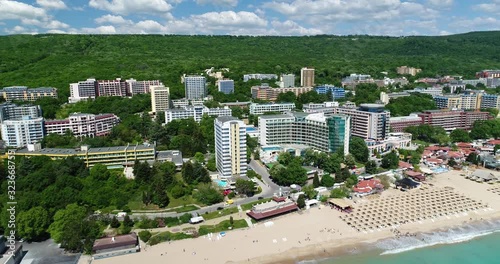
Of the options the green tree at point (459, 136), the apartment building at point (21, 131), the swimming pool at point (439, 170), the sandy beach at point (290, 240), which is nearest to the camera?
the sandy beach at point (290, 240)

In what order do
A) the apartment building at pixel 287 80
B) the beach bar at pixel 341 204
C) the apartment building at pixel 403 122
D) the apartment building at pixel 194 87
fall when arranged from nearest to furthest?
the beach bar at pixel 341 204 → the apartment building at pixel 403 122 → the apartment building at pixel 194 87 → the apartment building at pixel 287 80

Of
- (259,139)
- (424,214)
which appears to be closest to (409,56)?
(259,139)

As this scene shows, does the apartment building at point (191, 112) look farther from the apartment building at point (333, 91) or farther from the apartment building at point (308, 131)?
the apartment building at point (333, 91)

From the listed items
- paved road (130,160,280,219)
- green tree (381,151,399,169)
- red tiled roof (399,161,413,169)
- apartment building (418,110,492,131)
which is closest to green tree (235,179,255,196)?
paved road (130,160,280,219)

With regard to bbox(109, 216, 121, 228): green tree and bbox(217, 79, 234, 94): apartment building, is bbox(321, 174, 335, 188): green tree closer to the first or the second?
bbox(109, 216, 121, 228): green tree

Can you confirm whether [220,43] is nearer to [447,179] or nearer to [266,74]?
[266,74]

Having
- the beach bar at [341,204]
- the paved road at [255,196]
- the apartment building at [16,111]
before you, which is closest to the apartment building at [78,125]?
the apartment building at [16,111]

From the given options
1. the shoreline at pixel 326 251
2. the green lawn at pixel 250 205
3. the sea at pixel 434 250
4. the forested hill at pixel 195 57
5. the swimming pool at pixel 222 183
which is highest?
the forested hill at pixel 195 57
